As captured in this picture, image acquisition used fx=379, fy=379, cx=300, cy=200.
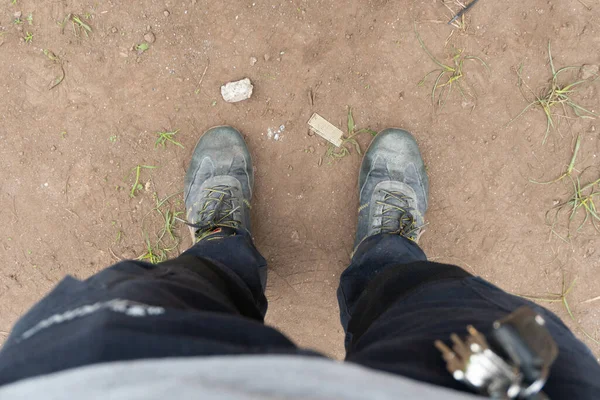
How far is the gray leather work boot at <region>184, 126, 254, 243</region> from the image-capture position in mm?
1757

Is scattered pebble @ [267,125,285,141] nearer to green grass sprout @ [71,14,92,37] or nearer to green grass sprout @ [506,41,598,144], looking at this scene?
green grass sprout @ [71,14,92,37]

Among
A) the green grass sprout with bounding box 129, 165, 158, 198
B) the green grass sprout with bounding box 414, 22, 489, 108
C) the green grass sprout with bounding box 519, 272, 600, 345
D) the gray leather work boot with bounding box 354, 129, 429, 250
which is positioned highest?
the green grass sprout with bounding box 414, 22, 489, 108

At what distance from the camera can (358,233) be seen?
1.79 metres

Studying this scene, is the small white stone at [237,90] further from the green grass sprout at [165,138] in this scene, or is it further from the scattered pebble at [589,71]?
the scattered pebble at [589,71]

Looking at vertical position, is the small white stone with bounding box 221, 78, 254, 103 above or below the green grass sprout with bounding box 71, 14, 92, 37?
below

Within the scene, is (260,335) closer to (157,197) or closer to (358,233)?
(358,233)

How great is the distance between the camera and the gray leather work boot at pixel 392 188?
1.75m

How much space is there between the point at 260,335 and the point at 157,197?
1227 millimetres

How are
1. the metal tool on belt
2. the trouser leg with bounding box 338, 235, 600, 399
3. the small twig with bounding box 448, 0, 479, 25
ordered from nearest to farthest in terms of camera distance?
1. the metal tool on belt
2. the trouser leg with bounding box 338, 235, 600, 399
3. the small twig with bounding box 448, 0, 479, 25

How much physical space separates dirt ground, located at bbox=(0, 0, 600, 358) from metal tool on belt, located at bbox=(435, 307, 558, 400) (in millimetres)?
1146

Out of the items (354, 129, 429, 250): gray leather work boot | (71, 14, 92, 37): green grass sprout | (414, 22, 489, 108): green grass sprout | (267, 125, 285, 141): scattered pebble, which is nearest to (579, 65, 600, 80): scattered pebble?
(414, 22, 489, 108): green grass sprout

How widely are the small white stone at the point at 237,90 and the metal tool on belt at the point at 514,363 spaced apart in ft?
4.53

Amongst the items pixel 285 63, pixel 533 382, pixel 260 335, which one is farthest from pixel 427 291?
pixel 285 63

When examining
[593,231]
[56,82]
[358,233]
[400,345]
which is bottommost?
[593,231]
